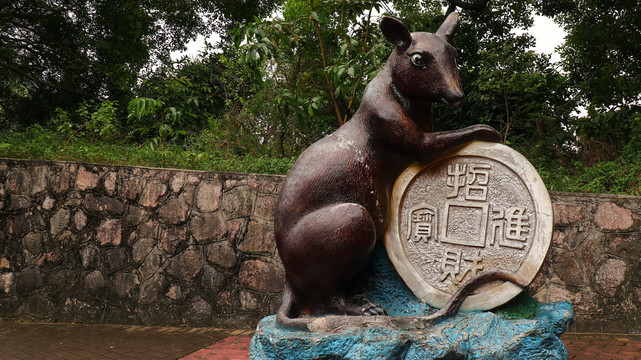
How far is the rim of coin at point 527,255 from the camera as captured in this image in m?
2.49

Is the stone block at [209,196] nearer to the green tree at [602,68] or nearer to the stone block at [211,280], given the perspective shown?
the stone block at [211,280]

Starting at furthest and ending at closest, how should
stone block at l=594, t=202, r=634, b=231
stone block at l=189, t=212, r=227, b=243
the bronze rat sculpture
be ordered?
stone block at l=189, t=212, r=227, b=243
stone block at l=594, t=202, r=634, b=231
the bronze rat sculpture

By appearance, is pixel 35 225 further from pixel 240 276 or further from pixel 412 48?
pixel 412 48

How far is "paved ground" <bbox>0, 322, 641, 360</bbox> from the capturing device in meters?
4.33

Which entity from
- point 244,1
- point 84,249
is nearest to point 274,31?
point 84,249

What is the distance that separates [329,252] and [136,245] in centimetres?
369

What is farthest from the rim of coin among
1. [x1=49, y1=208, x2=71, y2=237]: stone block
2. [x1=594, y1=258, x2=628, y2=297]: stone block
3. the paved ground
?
[x1=49, y1=208, x2=71, y2=237]: stone block

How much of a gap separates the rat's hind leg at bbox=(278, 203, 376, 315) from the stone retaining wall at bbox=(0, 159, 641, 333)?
2799 millimetres

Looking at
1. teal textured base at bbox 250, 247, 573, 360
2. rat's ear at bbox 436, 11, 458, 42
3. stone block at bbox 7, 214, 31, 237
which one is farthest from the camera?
stone block at bbox 7, 214, 31, 237

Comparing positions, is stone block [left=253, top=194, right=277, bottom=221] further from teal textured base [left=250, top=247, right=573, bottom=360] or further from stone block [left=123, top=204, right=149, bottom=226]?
teal textured base [left=250, top=247, right=573, bottom=360]

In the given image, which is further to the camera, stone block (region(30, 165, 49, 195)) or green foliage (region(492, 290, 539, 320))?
stone block (region(30, 165, 49, 195))

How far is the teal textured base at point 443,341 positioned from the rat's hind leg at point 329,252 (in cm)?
25

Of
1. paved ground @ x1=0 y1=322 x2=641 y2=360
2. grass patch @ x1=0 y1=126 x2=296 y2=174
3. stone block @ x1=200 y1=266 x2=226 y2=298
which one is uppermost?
grass patch @ x1=0 y1=126 x2=296 y2=174

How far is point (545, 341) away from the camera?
2.33 meters
